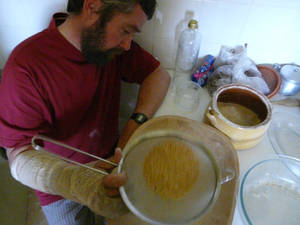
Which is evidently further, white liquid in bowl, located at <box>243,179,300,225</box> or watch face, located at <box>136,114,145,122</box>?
watch face, located at <box>136,114,145,122</box>

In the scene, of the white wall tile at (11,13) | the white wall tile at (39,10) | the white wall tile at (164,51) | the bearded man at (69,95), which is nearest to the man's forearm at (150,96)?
the bearded man at (69,95)

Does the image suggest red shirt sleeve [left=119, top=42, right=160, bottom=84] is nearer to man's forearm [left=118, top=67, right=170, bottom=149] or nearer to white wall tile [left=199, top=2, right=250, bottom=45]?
man's forearm [left=118, top=67, right=170, bottom=149]

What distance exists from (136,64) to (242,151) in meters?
0.55

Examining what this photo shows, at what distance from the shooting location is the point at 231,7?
0.89 meters

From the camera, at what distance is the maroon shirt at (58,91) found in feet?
2.36

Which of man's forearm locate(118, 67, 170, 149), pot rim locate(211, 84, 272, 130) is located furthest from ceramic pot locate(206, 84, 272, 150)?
man's forearm locate(118, 67, 170, 149)

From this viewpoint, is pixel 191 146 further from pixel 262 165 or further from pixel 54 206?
pixel 54 206

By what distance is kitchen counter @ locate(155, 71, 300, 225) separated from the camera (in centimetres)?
76

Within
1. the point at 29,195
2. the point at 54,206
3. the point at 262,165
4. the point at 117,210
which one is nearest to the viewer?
the point at 117,210

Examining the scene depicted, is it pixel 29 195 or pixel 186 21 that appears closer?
pixel 186 21

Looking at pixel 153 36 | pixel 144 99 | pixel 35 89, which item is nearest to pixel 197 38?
pixel 153 36

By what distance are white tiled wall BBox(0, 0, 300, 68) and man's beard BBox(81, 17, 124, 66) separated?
284 mm

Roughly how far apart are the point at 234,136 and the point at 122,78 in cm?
57

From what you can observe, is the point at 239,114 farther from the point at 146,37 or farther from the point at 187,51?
the point at 146,37
